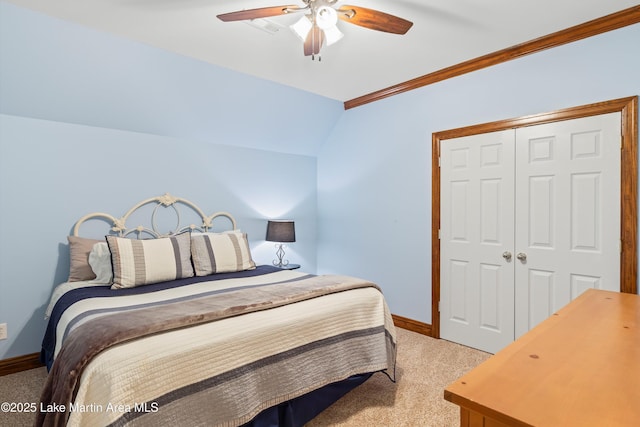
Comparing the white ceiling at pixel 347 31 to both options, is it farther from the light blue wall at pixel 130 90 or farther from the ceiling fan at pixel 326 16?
the ceiling fan at pixel 326 16

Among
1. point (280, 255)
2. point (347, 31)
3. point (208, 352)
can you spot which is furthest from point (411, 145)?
point (208, 352)

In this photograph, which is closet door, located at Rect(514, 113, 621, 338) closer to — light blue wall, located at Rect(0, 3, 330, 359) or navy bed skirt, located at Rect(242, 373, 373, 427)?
navy bed skirt, located at Rect(242, 373, 373, 427)

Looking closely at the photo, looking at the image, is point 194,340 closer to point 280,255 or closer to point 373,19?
point 373,19

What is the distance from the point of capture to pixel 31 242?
2.72 metres

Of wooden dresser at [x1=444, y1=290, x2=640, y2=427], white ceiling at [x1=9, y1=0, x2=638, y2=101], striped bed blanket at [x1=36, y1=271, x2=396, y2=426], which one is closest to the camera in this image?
wooden dresser at [x1=444, y1=290, x2=640, y2=427]

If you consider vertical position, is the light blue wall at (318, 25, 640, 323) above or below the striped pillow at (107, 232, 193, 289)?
above

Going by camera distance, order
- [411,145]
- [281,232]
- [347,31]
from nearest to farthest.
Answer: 1. [347,31]
2. [411,145]
3. [281,232]

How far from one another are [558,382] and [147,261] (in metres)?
2.65

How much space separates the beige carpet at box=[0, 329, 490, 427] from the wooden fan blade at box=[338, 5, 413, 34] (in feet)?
7.49

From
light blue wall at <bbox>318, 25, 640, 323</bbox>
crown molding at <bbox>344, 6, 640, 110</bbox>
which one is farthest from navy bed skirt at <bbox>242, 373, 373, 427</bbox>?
crown molding at <bbox>344, 6, 640, 110</bbox>

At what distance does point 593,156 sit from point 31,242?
4336 mm

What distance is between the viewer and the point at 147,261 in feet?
8.73

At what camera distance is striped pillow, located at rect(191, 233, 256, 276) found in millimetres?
3014

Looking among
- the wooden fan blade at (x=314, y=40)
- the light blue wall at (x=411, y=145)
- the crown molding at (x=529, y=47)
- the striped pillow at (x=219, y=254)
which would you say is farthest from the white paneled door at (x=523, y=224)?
the striped pillow at (x=219, y=254)
